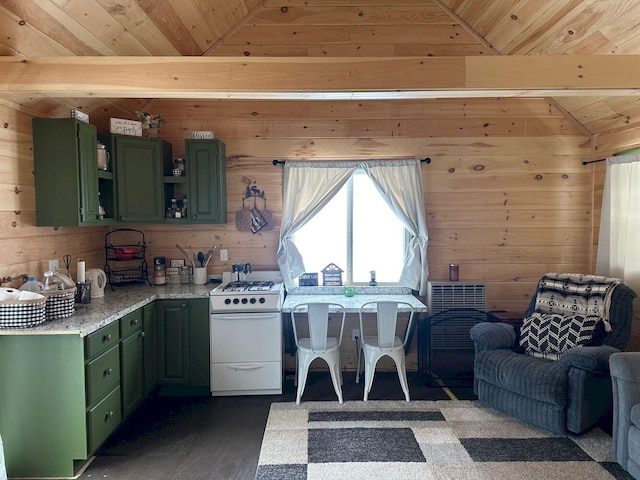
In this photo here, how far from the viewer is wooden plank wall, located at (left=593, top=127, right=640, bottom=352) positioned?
342cm

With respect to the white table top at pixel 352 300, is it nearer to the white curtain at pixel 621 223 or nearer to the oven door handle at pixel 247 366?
the oven door handle at pixel 247 366

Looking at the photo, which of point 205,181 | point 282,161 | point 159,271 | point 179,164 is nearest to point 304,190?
point 282,161

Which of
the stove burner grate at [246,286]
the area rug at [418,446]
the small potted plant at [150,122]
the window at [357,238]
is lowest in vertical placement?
the area rug at [418,446]

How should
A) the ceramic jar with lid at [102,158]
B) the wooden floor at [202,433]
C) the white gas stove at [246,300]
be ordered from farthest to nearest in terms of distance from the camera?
the white gas stove at [246,300] → the ceramic jar with lid at [102,158] → the wooden floor at [202,433]

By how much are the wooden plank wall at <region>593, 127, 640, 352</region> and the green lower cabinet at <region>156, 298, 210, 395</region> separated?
3612mm

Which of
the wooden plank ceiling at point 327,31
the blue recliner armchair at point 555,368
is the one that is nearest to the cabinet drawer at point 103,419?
the wooden plank ceiling at point 327,31

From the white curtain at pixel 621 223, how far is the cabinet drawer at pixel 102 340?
402 centimetres

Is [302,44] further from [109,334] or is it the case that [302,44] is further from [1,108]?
[109,334]

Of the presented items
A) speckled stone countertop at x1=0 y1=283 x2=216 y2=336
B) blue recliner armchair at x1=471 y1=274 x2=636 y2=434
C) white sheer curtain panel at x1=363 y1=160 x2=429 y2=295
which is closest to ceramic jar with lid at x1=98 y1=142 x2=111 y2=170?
speckled stone countertop at x1=0 y1=283 x2=216 y2=336

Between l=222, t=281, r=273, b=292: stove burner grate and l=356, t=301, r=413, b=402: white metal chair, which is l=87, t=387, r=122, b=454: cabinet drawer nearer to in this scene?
l=222, t=281, r=273, b=292: stove burner grate

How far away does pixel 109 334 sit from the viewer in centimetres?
259

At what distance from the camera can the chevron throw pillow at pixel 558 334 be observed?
291 centimetres

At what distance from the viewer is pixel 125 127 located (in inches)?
134

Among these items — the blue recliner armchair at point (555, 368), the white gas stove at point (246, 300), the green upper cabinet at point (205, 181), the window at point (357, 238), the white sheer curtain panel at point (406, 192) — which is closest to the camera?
the blue recliner armchair at point (555, 368)
